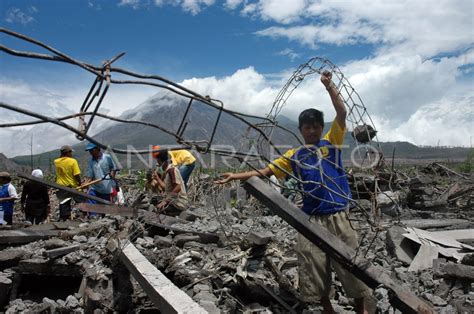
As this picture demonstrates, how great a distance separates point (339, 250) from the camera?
2793 mm

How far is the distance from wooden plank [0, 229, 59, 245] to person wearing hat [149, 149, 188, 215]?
1.61 meters

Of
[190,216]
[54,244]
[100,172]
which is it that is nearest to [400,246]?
[190,216]

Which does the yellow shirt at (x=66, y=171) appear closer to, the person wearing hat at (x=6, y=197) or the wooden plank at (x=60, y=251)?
the person wearing hat at (x=6, y=197)

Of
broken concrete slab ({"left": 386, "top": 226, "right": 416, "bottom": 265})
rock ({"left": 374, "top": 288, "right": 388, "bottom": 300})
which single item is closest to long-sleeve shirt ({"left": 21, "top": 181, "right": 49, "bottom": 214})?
broken concrete slab ({"left": 386, "top": 226, "right": 416, "bottom": 265})

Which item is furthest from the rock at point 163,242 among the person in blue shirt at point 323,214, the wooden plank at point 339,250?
the wooden plank at point 339,250

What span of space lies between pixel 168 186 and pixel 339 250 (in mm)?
3762

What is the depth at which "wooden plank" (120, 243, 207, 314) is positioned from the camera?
286 cm

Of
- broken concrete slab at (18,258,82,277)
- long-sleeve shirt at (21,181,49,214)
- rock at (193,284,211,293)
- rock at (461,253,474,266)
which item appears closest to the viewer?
rock at (193,284,211,293)

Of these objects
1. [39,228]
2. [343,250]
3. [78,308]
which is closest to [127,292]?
[78,308]

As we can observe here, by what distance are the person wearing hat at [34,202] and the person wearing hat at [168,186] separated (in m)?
2.13

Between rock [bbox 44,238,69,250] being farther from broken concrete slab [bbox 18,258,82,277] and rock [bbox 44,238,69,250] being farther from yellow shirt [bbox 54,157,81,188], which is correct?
yellow shirt [bbox 54,157,81,188]

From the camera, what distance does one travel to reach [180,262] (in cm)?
415

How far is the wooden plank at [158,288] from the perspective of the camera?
2.86 metres

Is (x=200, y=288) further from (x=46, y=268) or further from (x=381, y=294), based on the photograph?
(x=46, y=268)
